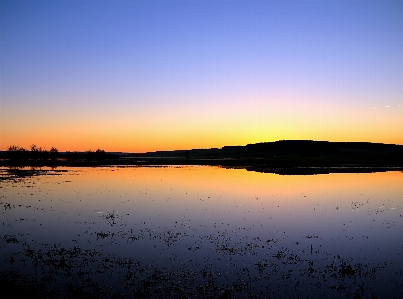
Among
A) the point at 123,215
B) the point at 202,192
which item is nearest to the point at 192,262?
the point at 123,215

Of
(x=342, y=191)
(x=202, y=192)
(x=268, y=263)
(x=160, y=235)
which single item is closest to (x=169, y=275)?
(x=268, y=263)

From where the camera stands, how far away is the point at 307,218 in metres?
25.5

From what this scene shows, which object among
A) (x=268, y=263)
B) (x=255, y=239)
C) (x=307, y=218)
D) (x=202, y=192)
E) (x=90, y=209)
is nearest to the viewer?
(x=268, y=263)

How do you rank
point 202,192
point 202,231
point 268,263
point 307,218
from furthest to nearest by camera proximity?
point 202,192
point 307,218
point 202,231
point 268,263

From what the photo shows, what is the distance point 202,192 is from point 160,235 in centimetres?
2069

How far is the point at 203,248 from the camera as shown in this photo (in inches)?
692

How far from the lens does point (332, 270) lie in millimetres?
14602

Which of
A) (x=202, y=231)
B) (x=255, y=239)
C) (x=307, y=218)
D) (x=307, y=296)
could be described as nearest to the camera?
(x=307, y=296)

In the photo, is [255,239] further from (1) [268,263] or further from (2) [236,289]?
(2) [236,289]

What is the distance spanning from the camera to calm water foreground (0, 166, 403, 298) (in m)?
12.8

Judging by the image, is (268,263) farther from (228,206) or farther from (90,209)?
(90,209)

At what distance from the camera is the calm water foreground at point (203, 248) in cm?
1280

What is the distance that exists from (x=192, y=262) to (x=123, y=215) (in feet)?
40.5

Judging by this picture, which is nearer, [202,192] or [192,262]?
[192,262]
